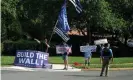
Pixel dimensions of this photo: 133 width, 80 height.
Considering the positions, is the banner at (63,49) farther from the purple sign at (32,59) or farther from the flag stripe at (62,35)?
the flag stripe at (62,35)

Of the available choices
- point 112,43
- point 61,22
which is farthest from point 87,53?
point 112,43

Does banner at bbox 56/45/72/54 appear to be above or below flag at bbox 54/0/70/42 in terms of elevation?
below

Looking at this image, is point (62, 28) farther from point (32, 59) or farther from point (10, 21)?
point (10, 21)

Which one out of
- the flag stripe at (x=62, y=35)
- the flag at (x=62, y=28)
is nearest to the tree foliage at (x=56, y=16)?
the flag at (x=62, y=28)

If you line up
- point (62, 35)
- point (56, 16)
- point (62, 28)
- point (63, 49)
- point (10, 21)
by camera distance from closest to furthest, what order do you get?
point (63, 49), point (62, 35), point (62, 28), point (56, 16), point (10, 21)

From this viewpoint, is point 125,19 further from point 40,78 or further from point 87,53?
point 40,78

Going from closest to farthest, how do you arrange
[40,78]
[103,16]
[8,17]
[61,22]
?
[40,78] < [61,22] < [103,16] < [8,17]

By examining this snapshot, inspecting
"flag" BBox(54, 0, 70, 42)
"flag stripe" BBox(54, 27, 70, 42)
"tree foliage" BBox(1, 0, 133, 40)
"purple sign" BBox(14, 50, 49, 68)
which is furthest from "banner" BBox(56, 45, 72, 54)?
"tree foliage" BBox(1, 0, 133, 40)

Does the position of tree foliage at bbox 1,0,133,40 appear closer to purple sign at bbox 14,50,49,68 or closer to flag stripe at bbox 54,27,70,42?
flag stripe at bbox 54,27,70,42

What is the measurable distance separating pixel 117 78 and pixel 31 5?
26240 millimetres

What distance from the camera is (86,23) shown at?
41.2m

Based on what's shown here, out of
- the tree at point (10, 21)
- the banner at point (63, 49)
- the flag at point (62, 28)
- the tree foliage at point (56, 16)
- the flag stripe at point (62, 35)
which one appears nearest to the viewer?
the banner at point (63, 49)

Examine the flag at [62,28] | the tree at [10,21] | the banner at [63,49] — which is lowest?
the banner at [63,49]

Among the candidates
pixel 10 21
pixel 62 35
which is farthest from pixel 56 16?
pixel 62 35
